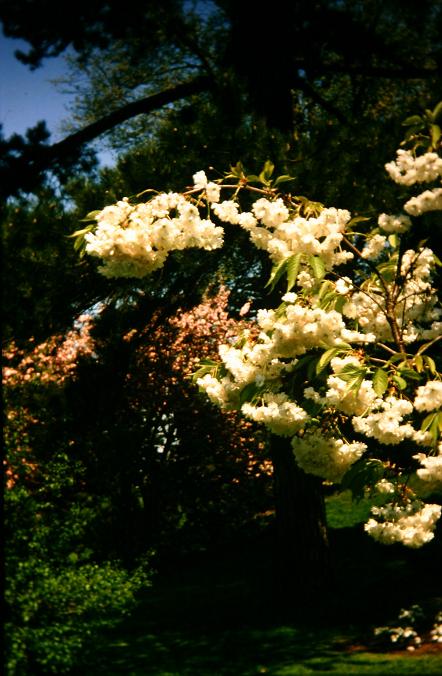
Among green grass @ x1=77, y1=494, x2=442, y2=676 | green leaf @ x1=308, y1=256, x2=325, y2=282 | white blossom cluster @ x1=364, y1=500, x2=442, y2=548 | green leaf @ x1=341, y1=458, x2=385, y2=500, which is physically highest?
green leaf @ x1=308, y1=256, x2=325, y2=282

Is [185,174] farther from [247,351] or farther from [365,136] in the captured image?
[247,351]

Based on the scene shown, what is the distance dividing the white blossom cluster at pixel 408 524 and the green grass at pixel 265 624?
2.56 meters

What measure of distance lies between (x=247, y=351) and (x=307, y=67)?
11.9 feet

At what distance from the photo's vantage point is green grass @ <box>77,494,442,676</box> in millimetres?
6070

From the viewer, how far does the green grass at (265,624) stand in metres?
6.07

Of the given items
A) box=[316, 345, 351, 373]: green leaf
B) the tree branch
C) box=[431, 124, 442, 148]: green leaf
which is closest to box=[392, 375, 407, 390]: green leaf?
box=[316, 345, 351, 373]: green leaf

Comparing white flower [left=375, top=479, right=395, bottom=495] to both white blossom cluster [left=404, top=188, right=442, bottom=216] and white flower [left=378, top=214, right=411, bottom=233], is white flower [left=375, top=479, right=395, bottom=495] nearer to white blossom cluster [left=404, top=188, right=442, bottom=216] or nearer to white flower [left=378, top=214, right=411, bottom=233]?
white flower [left=378, top=214, right=411, bottom=233]

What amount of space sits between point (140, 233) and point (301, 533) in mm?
5516

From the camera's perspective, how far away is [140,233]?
3648mm

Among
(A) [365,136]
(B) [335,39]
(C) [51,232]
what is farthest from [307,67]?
(C) [51,232]

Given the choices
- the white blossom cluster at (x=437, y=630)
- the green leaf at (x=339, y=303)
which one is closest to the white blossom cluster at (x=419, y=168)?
the green leaf at (x=339, y=303)

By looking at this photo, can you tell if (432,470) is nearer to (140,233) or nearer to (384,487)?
(384,487)

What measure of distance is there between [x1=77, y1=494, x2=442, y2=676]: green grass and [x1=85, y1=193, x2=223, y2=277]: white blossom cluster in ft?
10.8

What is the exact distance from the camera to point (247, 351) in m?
3.89
